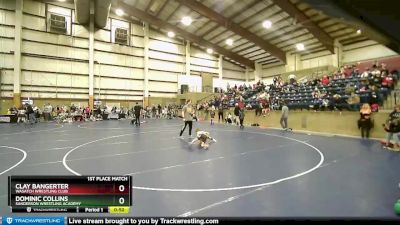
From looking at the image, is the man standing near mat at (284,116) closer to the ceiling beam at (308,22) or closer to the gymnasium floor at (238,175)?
the gymnasium floor at (238,175)

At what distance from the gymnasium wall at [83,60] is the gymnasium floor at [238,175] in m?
22.2

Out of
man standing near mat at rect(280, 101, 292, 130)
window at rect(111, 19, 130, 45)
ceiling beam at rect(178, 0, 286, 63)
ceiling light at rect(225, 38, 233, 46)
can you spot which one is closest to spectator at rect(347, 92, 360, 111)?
man standing near mat at rect(280, 101, 292, 130)

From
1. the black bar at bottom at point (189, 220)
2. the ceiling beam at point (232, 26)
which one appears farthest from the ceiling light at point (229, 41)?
the black bar at bottom at point (189, 220)

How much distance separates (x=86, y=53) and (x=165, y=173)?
2899 centimetres

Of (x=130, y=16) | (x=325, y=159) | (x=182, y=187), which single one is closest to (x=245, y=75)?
(x=130, y=16)

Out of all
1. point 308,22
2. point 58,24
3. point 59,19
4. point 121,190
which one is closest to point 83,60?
point 58,24

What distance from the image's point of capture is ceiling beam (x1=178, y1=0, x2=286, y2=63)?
25.3 m

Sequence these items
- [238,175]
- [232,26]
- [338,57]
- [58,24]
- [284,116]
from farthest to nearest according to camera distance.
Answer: [232,26], [58,24], [338,57], [284,116], [238,175]

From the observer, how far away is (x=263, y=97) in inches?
803

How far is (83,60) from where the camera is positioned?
30.0 meters

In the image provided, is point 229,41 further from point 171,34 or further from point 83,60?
point 83,60

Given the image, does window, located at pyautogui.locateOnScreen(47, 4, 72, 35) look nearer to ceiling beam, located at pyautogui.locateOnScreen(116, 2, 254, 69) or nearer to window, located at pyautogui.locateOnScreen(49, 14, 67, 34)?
window, located at pyautogui.locateOnScreen(49, 14, 67, 34)

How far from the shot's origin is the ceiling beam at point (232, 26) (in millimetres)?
25270
